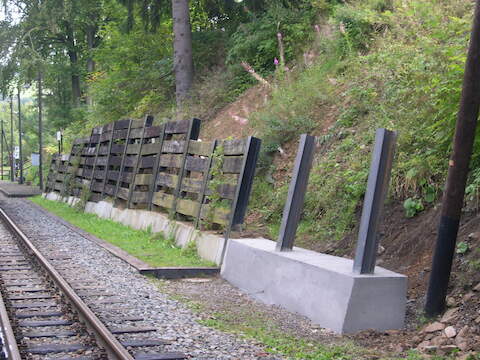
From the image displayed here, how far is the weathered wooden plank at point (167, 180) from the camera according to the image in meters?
11.8

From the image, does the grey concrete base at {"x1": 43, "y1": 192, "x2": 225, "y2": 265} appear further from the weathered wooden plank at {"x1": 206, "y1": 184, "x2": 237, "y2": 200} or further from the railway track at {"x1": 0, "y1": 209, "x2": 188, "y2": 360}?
the railway track at {"x1": 0, "y1": 209, "x2": 188, "y2": 360}

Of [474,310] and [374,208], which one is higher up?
[374,208]

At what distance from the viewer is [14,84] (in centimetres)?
3553

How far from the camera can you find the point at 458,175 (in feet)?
18.4

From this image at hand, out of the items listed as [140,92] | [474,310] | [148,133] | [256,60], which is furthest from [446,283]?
[140,92]

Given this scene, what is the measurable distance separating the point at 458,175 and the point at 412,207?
80.5 inches

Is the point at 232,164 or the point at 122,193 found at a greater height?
the point at 232,164

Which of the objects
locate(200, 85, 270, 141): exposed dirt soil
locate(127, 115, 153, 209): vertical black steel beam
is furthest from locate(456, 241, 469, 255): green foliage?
locate(127, 115, 153, 209): vertical black steel beam

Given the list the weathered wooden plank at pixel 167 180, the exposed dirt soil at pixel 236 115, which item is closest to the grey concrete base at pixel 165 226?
the weathered wooden plank at pixel 167 180

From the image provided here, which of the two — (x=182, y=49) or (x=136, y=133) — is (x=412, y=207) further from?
(x=182, y=49)

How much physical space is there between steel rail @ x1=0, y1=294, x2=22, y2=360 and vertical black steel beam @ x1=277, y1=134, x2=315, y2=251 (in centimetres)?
336

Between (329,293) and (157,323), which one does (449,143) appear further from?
(157,323)

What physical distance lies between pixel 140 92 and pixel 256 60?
24.6 ft

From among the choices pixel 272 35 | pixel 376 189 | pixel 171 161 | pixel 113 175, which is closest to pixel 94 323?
pixel 376 189
